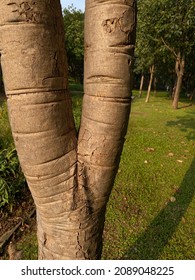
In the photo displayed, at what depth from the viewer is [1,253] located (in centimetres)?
347

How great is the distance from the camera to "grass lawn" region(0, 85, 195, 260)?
365cm

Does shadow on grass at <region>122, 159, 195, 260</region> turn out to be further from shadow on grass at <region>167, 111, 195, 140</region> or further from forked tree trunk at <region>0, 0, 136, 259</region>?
shadow on grass at <region>167, 111, 195, 140</region>

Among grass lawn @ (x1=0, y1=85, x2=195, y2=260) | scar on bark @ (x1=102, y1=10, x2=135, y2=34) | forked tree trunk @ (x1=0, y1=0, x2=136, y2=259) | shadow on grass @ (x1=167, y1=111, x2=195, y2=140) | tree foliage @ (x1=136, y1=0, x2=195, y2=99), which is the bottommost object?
shadow on grass @ (x1=167, y1=111, x2=195, y2=140)

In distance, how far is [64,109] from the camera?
1250mm

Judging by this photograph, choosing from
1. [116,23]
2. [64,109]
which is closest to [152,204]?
[64,109]

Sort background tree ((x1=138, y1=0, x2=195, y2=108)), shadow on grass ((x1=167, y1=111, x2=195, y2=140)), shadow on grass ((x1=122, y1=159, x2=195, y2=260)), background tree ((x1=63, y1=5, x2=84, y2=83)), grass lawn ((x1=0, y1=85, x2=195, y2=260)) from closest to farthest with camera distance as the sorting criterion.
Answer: shadow on grass ((x1=122, y1=159, x2=195, y2=260)) → grass lawn ((x1=0, y1=85, x2=195, y2=260)) → shadow on grass ((x1=167, y1=111, x2=195, y2=140)) → background tree ((x1=138, y1=0, x2=195, y2=108)) → background tree ((x1=63, y1=5, x2=84, y2=83))

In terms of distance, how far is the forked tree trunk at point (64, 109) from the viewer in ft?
3.57

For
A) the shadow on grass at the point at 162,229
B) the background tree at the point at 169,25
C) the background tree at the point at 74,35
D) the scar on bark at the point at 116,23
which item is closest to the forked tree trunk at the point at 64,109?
the scar on bark at the point at 116,23

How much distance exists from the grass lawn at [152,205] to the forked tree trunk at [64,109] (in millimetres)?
2474

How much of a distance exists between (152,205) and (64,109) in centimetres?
401

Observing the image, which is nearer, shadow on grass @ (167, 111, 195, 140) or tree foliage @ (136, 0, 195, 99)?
shadow on grass @ (167, 111, 195, 140)

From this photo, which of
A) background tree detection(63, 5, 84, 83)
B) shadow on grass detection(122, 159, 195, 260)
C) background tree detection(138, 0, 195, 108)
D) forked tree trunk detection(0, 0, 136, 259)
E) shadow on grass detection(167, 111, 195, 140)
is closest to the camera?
forked tree trunk detection(0, 0, 136, 259)

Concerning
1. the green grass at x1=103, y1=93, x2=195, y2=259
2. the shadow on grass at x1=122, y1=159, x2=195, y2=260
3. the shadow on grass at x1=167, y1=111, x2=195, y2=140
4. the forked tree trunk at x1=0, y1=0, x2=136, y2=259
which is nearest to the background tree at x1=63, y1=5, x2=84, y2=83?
the shadow on grass at x1=167, y1=111, x2=195, y2=140
